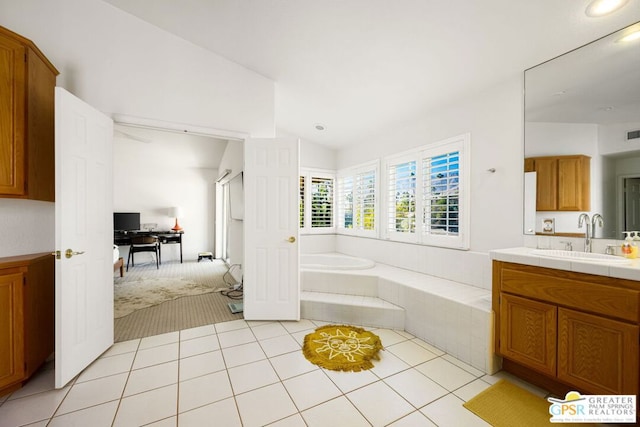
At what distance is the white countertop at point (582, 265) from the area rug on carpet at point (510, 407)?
880mm

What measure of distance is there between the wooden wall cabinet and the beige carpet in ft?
2.12

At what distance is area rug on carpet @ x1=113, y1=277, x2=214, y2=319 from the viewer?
3436 millimetres

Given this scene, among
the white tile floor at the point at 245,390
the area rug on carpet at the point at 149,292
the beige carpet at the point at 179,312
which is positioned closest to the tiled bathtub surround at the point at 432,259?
the white tile floor at the point at 245,390

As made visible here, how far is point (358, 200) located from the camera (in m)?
4.59

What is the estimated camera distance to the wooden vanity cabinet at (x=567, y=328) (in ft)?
4.65

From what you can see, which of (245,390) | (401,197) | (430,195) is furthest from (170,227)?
(430,195)

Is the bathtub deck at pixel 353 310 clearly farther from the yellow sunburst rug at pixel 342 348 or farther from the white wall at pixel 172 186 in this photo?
the white wall at pixel 172 186

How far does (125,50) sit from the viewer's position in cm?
250

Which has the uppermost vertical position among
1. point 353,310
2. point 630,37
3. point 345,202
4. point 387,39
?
point 387,39

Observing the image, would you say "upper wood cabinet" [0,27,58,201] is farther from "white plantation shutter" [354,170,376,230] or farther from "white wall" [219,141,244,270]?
"white plantation shutter" [354,170,376,230]

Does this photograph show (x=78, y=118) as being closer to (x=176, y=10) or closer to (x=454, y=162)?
(x=176, y=10)

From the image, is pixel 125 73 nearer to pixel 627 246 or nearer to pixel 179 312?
pixel 179 312

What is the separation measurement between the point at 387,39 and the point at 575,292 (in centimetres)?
231

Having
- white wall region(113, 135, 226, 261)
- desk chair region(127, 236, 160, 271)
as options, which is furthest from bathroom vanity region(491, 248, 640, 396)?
desk chair region(127, 236, 160, 271)
